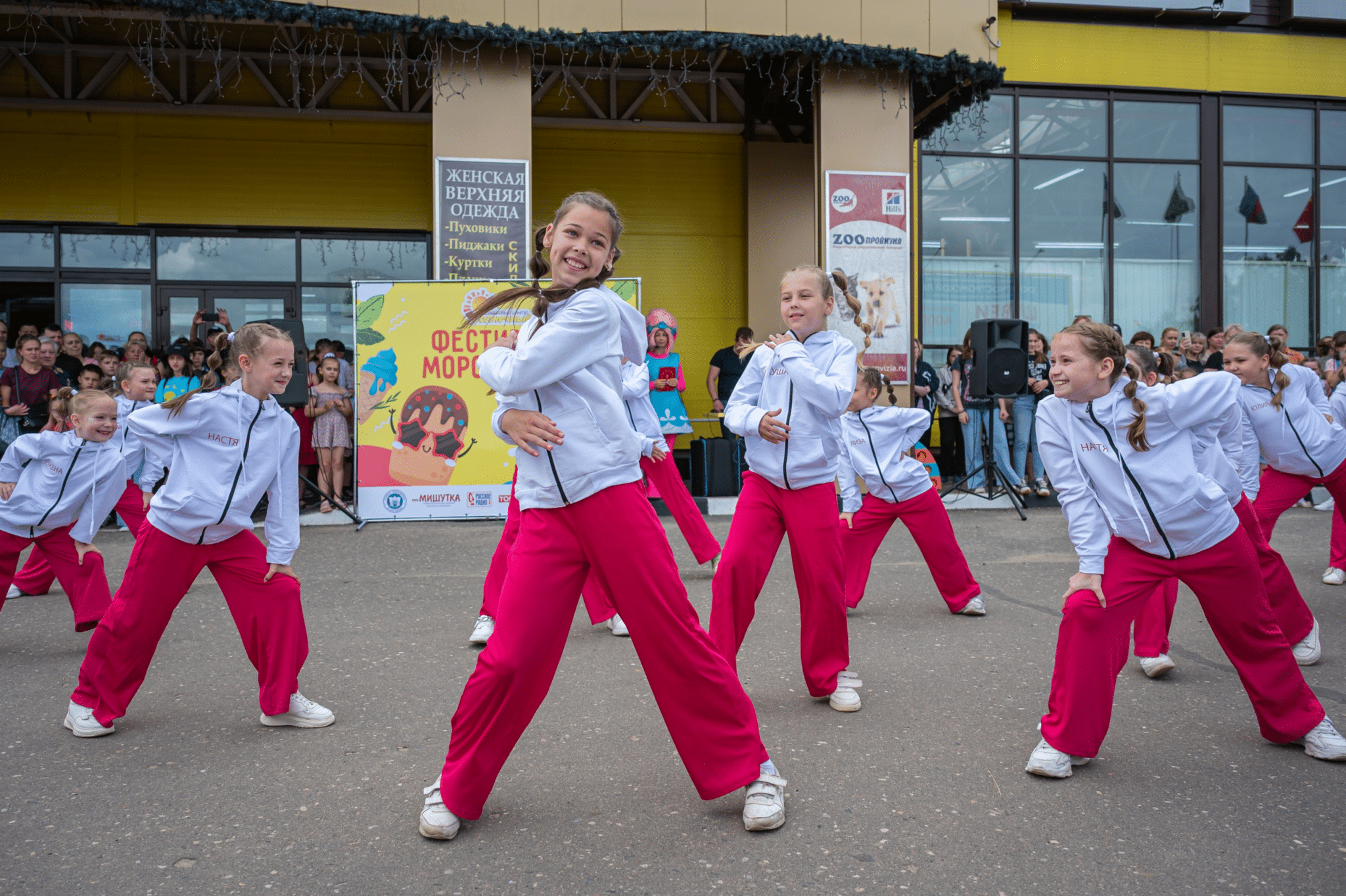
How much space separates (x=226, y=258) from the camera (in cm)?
1465

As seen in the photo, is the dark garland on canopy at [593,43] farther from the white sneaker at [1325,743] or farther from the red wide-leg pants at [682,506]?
the white sneaker at [1325,743]

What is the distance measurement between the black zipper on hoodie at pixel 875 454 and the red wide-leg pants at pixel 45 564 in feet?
15.6

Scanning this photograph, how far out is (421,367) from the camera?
981 cm

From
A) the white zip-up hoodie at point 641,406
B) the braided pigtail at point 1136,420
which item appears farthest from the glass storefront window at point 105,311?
the braided pigtail at point 1136,420

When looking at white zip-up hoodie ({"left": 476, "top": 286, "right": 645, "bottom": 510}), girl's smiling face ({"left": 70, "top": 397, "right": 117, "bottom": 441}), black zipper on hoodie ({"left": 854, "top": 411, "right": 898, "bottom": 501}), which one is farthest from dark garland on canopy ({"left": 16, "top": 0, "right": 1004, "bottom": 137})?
white zip-up hoodie ({"left": 476, "top": 286, "right": 645, "bottom": 510})

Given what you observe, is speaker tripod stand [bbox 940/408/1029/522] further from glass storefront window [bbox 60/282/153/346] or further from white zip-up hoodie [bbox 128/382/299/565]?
glass storefront window [bbox 60/282/153/346]

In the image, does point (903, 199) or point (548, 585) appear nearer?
point (548, 585)

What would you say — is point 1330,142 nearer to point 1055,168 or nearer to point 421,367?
point 1055,168

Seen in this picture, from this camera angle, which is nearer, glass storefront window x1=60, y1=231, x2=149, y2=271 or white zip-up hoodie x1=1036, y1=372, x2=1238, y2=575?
white zip-up hoodie x1=1036, y1=372, x2=1238, y2=575

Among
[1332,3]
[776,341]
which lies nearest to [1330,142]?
[1332,3]

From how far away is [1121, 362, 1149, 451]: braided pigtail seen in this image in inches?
135

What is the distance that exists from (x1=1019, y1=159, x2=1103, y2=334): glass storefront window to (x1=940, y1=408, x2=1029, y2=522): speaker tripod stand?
471cm

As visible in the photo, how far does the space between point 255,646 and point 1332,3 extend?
19.3m

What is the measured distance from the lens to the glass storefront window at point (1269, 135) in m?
16.2
